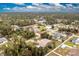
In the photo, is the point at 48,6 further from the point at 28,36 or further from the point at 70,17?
the point at 28,36

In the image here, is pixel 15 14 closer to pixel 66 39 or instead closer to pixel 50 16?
pixel 50 16

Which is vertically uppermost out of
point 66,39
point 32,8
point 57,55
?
point 32,8

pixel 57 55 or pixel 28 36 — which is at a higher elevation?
pixel 28 36

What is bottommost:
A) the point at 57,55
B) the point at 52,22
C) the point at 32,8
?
the point at 57,55

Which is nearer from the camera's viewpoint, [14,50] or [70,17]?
[14,50]

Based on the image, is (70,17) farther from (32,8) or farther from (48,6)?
(32,8)

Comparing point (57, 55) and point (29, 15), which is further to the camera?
point (29, 15)

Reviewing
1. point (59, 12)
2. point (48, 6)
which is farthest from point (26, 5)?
point (59, 12)

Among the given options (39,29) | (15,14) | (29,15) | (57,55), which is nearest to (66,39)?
(57,55)

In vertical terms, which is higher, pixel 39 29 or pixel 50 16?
pixel 50 16
